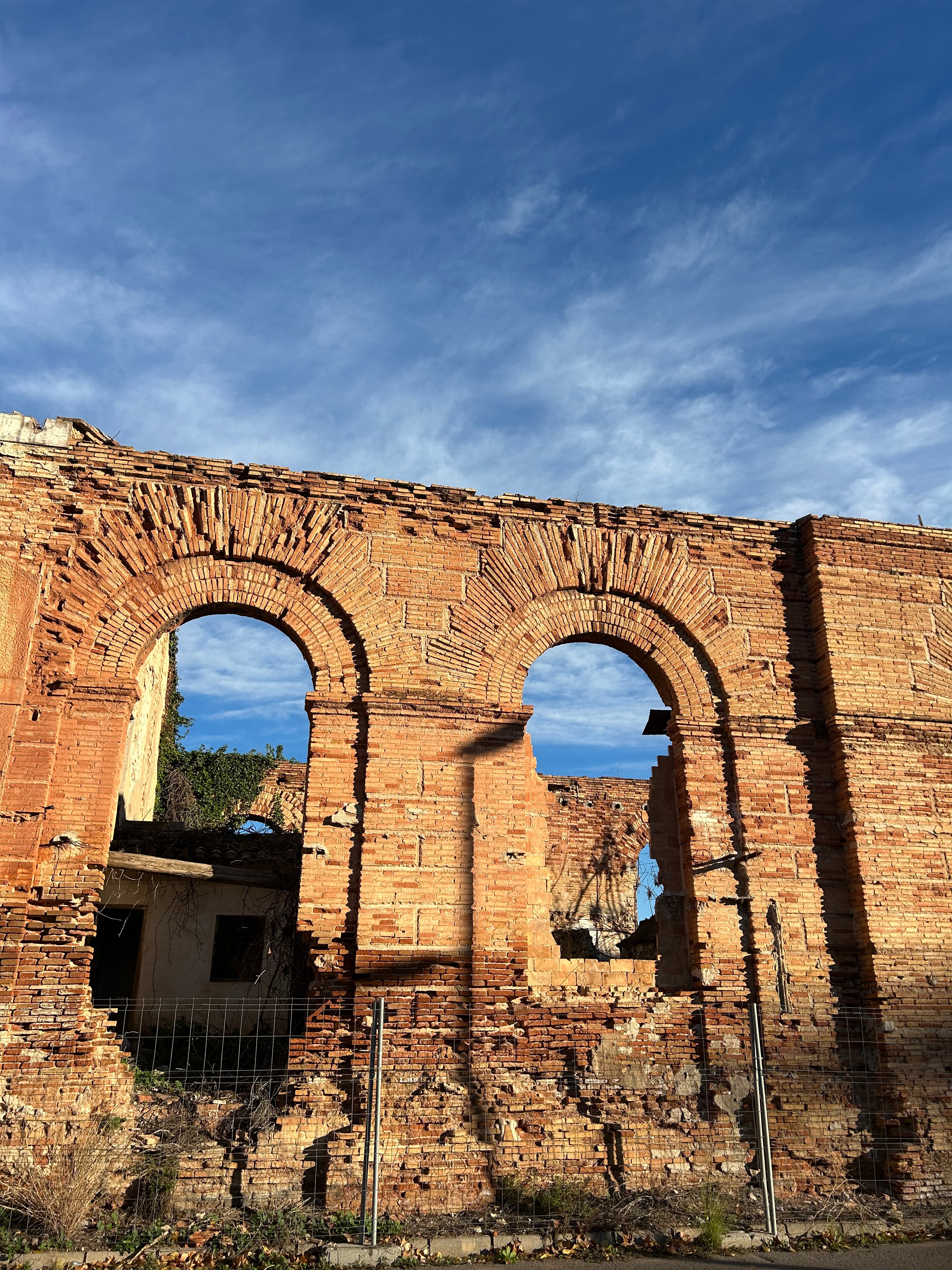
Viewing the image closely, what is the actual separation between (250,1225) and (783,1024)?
4964 mm

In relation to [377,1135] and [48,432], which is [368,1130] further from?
[48,432]

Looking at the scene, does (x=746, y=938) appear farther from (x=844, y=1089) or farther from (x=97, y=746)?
(x=97, y=746)

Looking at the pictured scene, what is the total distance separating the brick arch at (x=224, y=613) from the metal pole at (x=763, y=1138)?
468 cm

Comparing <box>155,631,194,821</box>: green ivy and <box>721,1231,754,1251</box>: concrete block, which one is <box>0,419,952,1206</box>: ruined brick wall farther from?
<box>155,631,194,821</box>: green ivy

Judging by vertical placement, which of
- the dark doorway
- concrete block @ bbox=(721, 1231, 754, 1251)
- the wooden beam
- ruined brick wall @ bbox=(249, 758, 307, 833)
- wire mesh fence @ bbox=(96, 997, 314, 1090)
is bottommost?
concrete block @ bbox=(721, 1231, 754, 1251)

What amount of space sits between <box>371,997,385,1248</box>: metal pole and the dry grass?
2.06 meters

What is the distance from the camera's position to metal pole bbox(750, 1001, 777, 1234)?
24.3ft

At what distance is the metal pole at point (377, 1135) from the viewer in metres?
6.85

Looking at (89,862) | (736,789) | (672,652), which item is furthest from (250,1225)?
(672,652)

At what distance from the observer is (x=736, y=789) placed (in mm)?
9875

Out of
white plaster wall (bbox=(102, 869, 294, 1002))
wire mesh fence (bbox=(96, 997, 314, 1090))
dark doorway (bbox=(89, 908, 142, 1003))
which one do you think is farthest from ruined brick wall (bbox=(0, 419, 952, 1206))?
dark doorway (bbox=(89, 908, 142, 1003))

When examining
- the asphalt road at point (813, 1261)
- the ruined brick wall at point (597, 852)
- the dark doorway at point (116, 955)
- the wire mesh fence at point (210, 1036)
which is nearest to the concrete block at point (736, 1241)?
the asphalt road at point (813, 1261)

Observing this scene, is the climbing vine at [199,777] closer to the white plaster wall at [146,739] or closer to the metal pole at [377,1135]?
the white plaster wall at [146,739]

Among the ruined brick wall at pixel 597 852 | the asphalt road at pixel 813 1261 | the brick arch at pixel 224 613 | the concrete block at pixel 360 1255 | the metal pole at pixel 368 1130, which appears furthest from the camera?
the ruined brick wall at pixel 597 852
